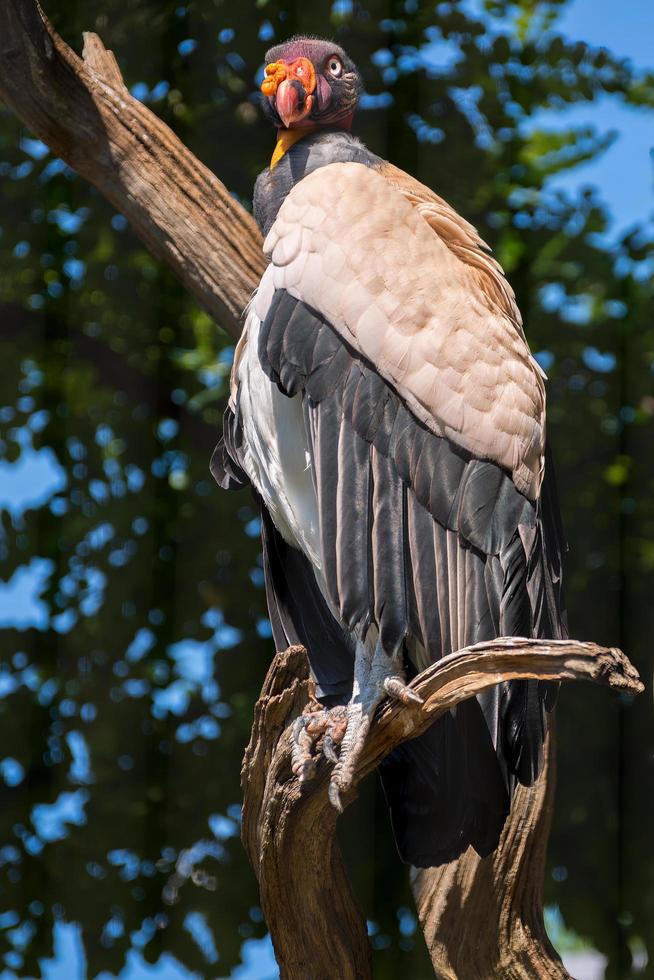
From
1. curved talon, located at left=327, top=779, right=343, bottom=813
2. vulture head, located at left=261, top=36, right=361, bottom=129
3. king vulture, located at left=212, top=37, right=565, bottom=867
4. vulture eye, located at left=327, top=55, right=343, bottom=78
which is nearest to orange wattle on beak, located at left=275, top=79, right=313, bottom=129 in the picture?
vulture head, located at left=261, top=36, right=361, bottom=129

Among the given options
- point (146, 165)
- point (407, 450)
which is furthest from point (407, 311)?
point (146, 165)

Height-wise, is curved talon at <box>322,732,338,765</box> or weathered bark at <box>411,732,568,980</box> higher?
curved talon at <box>322,732,338,765</box>

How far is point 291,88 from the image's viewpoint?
280 cm

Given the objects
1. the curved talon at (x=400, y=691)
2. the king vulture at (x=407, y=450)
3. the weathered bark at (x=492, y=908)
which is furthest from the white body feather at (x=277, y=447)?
the weathered bark at (x=492, y=908)

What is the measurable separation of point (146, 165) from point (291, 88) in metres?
0.50

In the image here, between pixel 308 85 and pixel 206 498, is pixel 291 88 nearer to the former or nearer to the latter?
pixel 308 85

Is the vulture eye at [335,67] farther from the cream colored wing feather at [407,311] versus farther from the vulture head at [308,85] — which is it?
the cream colored wing feather at [407,311]

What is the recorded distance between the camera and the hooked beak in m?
2.80

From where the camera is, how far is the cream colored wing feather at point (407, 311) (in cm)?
242

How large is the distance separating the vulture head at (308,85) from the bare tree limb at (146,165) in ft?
1.01

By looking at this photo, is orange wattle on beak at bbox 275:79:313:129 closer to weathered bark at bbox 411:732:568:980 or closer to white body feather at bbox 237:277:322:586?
white body feather at bbox 237:277:322:586

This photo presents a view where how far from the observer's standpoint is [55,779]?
3465mm

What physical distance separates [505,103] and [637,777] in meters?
1.92

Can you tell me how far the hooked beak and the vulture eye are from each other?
6cm
